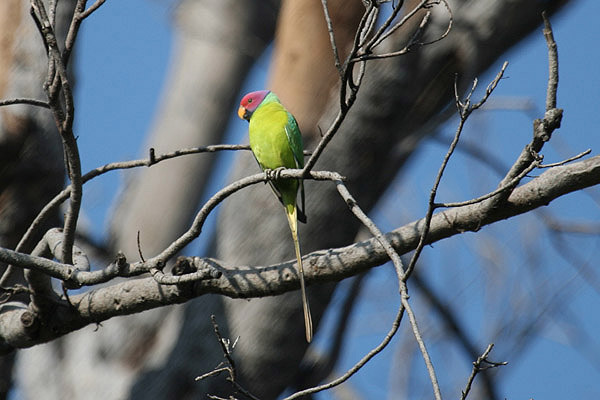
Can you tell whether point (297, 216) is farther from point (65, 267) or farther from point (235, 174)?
point (65, 267)

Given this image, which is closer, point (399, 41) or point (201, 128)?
point (399, 41)

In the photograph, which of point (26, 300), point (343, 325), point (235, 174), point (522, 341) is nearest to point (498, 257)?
point (522, 341)

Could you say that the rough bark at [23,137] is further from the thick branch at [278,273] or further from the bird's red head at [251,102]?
the bird's red head at [251,102]

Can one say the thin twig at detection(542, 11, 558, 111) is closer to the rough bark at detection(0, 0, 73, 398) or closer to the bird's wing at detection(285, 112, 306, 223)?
the bird's wing at detection(285, 112, 306, 223)

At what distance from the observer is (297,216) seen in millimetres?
3096

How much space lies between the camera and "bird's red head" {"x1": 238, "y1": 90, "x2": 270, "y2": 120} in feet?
11.7

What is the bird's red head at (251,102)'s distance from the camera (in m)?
3.56

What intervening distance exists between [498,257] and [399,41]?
10.0ft

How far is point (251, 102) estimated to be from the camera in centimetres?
362

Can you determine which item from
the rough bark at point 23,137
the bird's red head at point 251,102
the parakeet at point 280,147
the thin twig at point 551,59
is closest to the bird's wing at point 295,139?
the parakeet at point 280,147

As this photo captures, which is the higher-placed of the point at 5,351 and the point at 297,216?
the point at 297,216

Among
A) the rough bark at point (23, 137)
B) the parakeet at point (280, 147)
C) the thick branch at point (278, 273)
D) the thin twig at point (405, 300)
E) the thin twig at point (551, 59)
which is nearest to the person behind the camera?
the thin twig at point (405, 300)

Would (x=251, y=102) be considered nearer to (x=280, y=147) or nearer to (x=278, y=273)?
(x=280, y=147)

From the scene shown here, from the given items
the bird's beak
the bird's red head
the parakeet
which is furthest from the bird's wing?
the bird's beak
